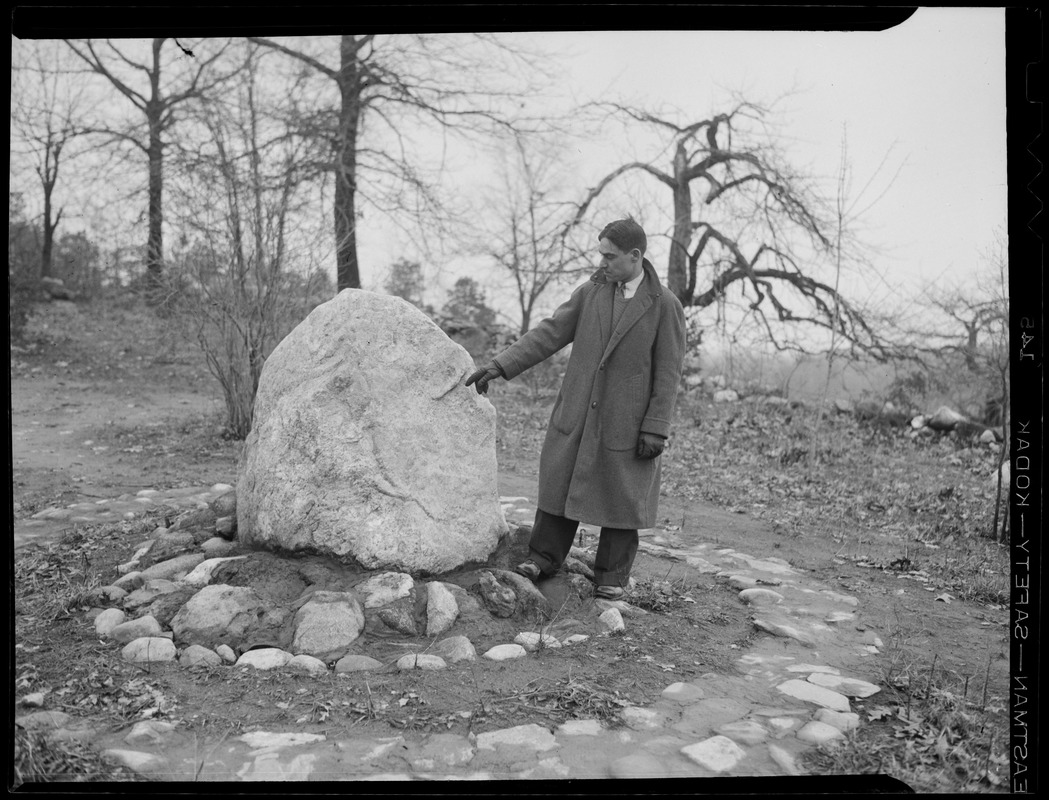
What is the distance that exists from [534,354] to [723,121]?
10.9m

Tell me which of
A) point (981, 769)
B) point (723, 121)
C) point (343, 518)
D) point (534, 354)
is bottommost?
point (981, 769)

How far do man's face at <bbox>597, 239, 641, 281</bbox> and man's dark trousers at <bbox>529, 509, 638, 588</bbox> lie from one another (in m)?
1.34

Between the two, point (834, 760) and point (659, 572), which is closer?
point (834, 760)

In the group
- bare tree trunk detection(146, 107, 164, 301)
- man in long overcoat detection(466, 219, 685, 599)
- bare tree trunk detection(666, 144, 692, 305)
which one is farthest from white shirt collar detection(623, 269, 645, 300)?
bare tree trunk detection(666, 144, 692, 305)

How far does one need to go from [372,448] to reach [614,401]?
4.21ft

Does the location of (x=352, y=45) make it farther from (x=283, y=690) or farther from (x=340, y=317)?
(x=283, y=690)

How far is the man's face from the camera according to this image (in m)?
4.11

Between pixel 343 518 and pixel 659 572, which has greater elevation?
pixel 343 518

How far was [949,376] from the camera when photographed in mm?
11922

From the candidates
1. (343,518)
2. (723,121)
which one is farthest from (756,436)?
(343,518)

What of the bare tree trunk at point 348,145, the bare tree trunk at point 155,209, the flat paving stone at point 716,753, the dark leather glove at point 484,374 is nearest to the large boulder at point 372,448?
the dark leather glove at point 484,374

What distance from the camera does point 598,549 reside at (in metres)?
4.34

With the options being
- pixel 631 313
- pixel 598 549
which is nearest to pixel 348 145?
pixel 631 313

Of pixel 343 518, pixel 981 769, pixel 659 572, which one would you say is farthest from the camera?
pixel 659 572
